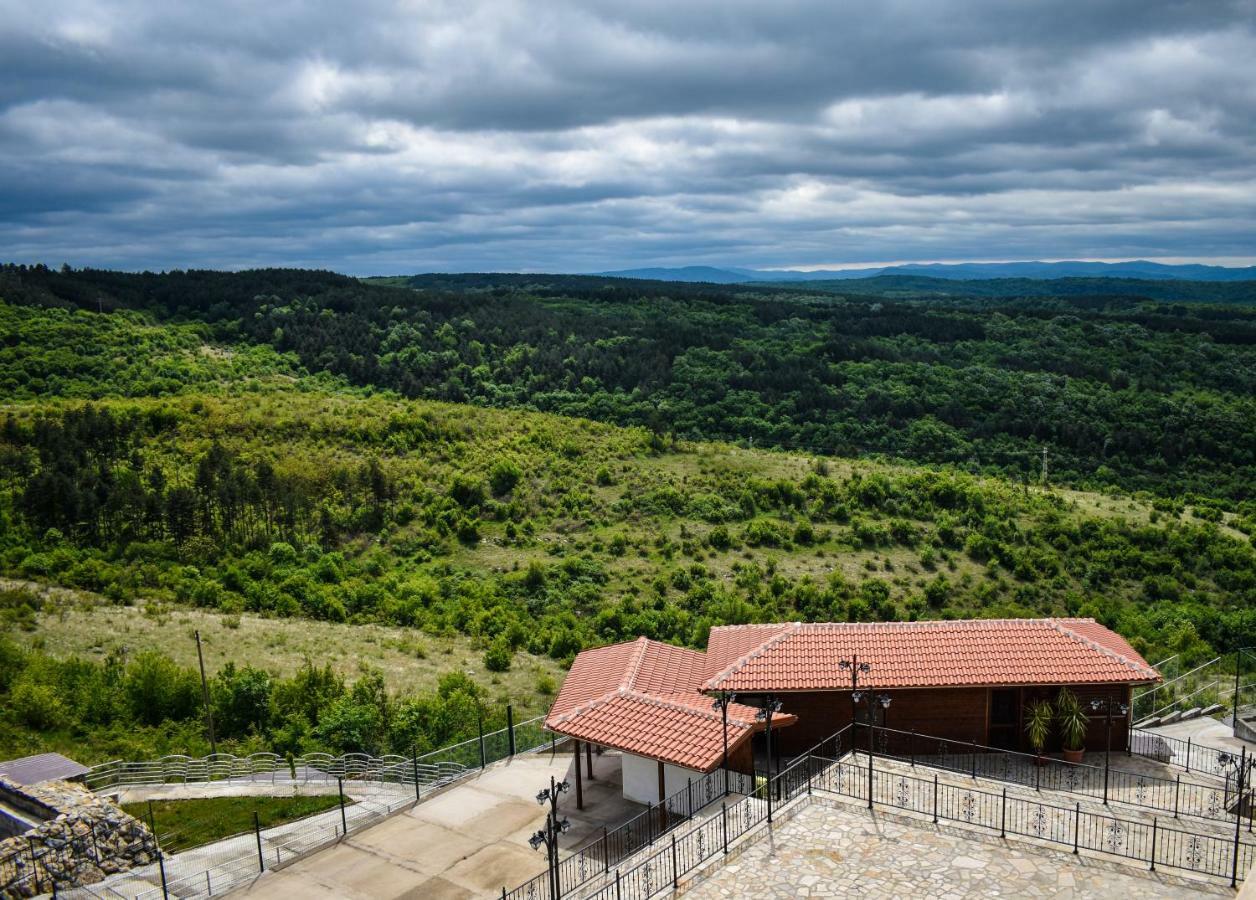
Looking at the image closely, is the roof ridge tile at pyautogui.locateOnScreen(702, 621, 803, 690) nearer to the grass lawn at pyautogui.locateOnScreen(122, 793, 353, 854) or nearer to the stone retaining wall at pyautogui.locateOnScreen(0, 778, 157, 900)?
the grass lawn at pyautogui.locateOnScreen(122, 793, 353, 854)

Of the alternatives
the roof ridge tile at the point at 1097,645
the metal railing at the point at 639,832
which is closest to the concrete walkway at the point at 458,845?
the metal railing at the point at 639,832

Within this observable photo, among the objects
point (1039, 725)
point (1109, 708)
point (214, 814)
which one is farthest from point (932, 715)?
point (214, 814)

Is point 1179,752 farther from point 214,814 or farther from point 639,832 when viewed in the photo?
point 214,814

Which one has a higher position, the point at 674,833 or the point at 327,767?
the point at 674,833

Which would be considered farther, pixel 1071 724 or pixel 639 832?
pixel 1071 724

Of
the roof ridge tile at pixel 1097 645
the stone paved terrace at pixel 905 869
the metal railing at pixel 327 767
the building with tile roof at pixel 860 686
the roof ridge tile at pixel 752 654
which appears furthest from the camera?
the metal railing at pixel 327 767

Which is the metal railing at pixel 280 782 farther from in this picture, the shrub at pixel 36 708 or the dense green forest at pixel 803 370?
the dense green forest at pixel 803 370
